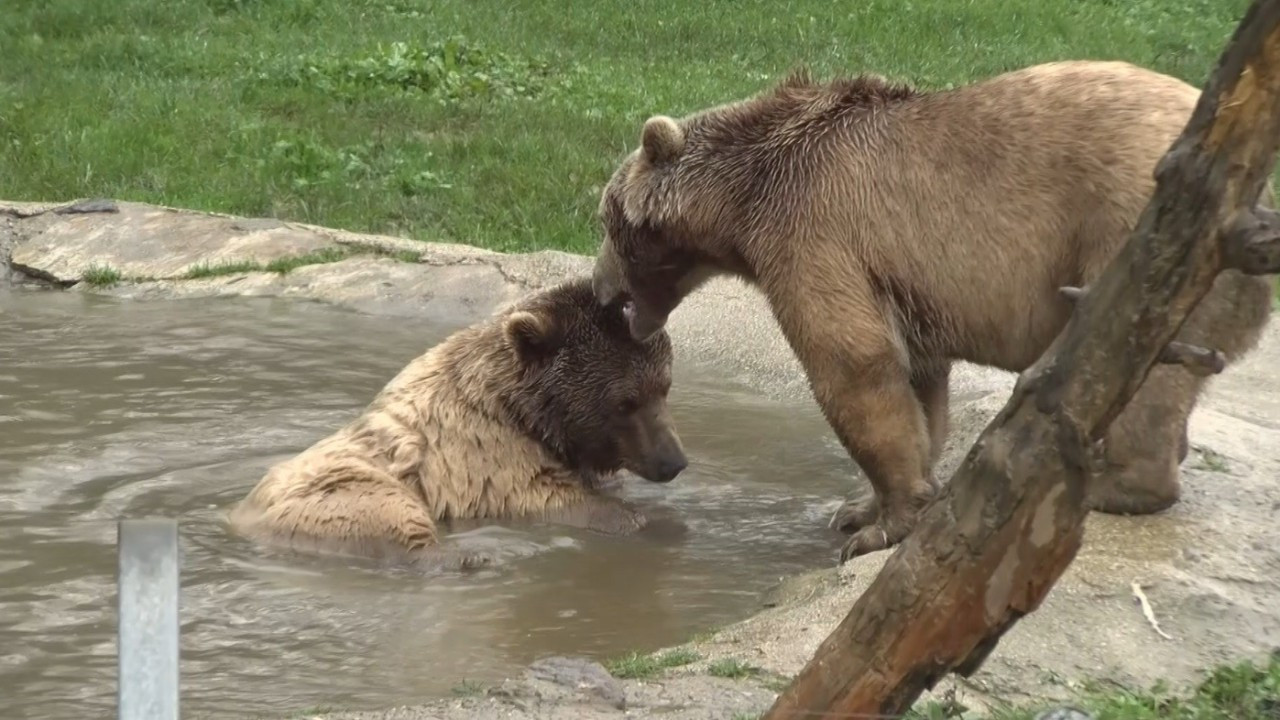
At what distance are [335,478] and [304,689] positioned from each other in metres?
1.75

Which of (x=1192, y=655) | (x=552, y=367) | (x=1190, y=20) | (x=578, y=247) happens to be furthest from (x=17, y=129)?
(x=1190, y=20)

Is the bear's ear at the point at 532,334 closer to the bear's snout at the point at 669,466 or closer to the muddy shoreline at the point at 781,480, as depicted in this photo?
the bear's snout at the point at 669,466

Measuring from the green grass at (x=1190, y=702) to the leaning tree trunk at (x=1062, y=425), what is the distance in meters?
0.69

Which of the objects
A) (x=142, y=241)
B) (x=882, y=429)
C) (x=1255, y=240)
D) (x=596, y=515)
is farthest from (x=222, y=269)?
(x=1255, y=240)

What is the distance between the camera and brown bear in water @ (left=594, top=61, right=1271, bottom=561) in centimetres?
584

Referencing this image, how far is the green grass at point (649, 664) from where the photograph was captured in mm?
4965

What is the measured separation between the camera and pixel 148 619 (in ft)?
8.25

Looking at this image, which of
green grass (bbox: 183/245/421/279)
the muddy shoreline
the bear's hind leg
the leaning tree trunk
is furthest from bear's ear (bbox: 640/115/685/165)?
green grass (bbox: 183/245/421/279)

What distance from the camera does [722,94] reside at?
1511cm

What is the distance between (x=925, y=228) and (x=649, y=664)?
1981 millimetres

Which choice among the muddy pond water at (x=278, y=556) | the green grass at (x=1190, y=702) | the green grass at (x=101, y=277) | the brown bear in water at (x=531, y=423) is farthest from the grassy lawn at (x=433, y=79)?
the green grass at (x=1190, y=702)

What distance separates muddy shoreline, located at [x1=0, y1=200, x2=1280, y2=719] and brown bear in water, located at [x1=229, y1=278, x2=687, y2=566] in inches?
41.5

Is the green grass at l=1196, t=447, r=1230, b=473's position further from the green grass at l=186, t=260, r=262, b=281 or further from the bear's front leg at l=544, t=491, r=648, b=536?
the green grass at l=186, t=260, r=262, b=281

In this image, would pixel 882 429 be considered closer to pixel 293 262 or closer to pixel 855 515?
pixel 855 515
